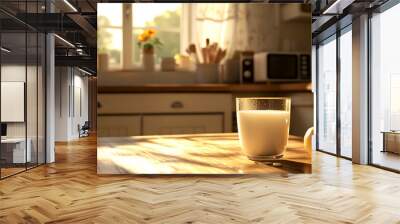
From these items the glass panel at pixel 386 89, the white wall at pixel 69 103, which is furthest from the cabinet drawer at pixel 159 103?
the white wall at pixel 69 103

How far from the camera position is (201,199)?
10.1 ft

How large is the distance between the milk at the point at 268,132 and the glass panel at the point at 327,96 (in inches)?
229

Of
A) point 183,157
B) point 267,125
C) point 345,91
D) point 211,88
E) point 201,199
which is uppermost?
point 345,91

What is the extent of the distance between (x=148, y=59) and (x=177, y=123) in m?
0.26

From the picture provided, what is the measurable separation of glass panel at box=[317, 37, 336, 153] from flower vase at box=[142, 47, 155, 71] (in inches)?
239

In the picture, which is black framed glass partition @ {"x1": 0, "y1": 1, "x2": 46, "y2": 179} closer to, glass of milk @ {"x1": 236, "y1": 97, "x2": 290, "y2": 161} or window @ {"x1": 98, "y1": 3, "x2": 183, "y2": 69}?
window @ {"x1": 98, "y1": 3, "x2": 183, "y2": 69}

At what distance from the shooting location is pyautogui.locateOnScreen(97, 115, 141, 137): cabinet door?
146 centimetres

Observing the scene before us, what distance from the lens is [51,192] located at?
3.54 meters

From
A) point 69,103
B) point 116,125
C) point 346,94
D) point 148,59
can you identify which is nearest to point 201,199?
point 116,125

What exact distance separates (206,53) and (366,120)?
497 centimetres

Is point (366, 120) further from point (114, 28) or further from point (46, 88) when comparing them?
point (114, 28)

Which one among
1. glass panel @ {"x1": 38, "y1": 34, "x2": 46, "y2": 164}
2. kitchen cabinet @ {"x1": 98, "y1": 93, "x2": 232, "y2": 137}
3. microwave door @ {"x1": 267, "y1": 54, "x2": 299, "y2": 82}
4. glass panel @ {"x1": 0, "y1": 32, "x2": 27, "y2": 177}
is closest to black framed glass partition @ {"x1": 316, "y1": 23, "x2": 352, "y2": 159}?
glass panel @ {"x1": 38, "y1": 34, "x2": 46, "y2": 164}

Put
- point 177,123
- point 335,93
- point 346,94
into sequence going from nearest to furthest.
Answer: point 177,123, point 346,94, point 335,93

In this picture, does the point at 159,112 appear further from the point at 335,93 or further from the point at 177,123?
the point at 335,93
